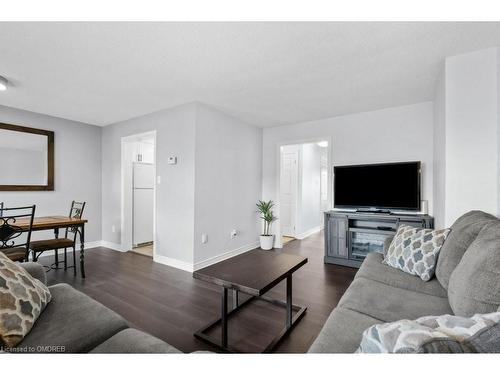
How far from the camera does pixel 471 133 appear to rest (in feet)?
6.91

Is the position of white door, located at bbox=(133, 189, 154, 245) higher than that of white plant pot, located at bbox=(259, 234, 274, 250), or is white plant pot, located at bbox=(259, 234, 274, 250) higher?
white door, located at bbox=(133, 189, 154, 245)

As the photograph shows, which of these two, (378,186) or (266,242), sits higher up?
(378,186)

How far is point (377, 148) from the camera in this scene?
3.69m

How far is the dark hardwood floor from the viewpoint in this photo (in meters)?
1.81

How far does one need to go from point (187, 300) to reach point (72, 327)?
4.66 ft

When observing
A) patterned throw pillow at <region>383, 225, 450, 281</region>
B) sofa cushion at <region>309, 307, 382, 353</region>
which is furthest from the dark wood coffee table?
patterned throw pillow at <region>383, 225, 450, 281</region>

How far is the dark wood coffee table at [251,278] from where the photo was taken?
164cm

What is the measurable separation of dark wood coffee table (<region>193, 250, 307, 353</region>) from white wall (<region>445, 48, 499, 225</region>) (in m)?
1.54

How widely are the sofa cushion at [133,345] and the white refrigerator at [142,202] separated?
3.78m

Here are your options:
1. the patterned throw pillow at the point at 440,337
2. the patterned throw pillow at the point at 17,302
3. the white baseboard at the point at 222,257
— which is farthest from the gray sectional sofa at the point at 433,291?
the white baseboard at the point at 222,257

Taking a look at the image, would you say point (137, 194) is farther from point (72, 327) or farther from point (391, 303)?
point (391, 303)

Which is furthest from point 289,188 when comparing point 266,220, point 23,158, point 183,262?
point 23,158

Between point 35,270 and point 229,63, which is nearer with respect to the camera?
point 35,270

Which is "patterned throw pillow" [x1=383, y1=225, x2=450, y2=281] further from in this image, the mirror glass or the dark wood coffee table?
the mirror glass
